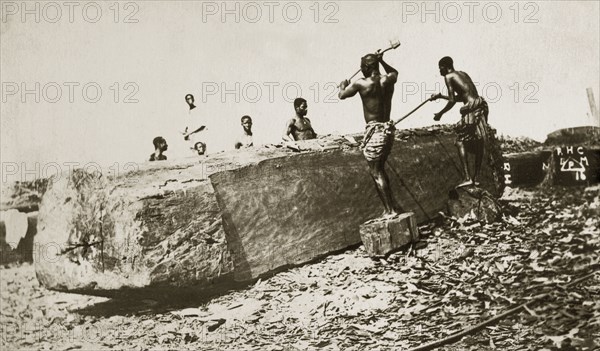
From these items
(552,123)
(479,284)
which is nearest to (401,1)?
(552,123)

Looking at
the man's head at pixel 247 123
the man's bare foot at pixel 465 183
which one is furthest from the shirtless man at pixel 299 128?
the man's bare foot at pixel 465 183

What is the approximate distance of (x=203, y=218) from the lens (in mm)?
2959

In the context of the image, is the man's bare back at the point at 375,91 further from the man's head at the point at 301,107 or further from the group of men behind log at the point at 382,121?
the man's head at the point at 301,107

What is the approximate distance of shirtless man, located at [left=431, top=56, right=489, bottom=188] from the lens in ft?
11.6

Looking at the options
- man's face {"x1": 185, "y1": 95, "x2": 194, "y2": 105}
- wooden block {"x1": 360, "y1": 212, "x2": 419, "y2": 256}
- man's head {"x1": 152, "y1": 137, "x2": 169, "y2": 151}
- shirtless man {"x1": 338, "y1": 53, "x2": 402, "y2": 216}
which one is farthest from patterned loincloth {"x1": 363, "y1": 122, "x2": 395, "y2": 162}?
man's head {"x1": 152, "y1": 137, "x2": 169, "y2": 151}

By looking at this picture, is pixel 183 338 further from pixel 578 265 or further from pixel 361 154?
pixel 578 265

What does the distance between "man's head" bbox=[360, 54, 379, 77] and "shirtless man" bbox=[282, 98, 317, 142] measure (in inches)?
23.2

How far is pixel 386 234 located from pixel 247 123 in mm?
1266

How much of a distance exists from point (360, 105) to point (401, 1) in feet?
2.37

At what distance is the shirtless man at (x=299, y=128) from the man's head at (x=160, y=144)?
853 millimetres

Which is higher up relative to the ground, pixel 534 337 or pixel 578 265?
pixel 578 265

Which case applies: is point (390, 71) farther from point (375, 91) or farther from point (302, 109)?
point (302, 109)

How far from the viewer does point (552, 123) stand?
351cm

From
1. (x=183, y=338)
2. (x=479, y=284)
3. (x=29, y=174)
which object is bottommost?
(x=183, y=338)
